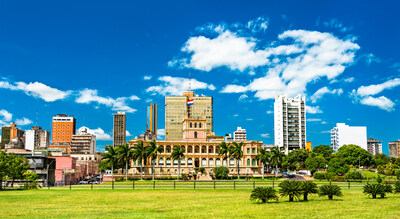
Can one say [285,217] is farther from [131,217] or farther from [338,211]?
[131,217]

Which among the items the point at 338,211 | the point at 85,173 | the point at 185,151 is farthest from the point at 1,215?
the point at 85,173

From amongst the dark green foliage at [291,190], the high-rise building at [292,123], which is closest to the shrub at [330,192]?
the dark green foliage at [291,190]

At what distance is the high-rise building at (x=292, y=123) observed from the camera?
193625 millimetres

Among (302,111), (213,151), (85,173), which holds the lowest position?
(85,173)

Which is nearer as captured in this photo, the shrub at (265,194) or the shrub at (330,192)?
the shrub at (265,194)

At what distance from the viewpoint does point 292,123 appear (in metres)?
194

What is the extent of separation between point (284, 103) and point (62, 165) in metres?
121

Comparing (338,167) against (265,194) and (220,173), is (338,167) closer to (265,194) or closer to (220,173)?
(220,173)

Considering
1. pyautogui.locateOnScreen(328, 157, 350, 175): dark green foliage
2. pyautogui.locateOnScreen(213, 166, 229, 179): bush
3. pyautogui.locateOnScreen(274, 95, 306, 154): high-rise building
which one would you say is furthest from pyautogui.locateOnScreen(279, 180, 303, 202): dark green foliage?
pyautogui.locateOnScreen(274, 95, 306, 154): high-rise building

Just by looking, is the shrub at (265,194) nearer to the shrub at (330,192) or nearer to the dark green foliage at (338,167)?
the shrub at (330,192)

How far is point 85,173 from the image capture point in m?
146

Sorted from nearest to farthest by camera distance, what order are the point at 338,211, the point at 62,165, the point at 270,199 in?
the point at 338,211 < the point at 270,199 < the point at 62,165

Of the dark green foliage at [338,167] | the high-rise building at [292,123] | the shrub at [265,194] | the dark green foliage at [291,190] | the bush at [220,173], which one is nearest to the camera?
the shrub at [265,194]

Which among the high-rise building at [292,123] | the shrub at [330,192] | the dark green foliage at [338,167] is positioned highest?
the high-rise building at [292,123]
